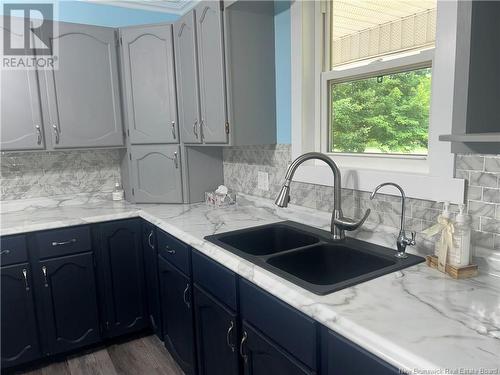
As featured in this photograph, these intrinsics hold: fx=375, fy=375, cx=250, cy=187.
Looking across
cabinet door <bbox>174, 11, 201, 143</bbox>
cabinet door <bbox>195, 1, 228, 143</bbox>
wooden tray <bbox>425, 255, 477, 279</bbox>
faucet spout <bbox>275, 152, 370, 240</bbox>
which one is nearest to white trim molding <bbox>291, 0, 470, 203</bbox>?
faucet spout <bbox>275, 152, 370, 240</bbox>

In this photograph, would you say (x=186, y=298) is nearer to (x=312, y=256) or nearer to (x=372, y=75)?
(x=312, y=256)

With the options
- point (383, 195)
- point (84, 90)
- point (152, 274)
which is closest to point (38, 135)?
point (84, 90)

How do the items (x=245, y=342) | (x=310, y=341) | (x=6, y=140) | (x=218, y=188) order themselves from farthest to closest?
(x=218, y=188) < (x=6, y=140) < (x=245, y=342) < (x=310, y=341)

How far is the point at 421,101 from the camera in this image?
1546 millimetres

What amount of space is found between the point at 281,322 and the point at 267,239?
29.0 inches

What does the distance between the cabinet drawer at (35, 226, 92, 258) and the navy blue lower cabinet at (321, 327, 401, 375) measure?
1.69 meters

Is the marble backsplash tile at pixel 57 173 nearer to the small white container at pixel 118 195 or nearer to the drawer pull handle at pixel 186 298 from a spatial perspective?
the small white container at pixel 118 195

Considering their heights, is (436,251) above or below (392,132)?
below

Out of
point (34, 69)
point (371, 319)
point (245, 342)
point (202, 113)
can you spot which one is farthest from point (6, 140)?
point (371, 319)

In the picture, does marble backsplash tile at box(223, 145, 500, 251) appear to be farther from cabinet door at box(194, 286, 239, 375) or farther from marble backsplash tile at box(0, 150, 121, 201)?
marble backsplash tile at box(0, 150, 121, 201)

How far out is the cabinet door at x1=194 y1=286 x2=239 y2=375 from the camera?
1.51 metres

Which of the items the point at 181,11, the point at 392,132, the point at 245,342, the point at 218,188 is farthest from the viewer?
the point at 181,11

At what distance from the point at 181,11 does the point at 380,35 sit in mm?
1828

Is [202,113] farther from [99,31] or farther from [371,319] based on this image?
[371,319]
